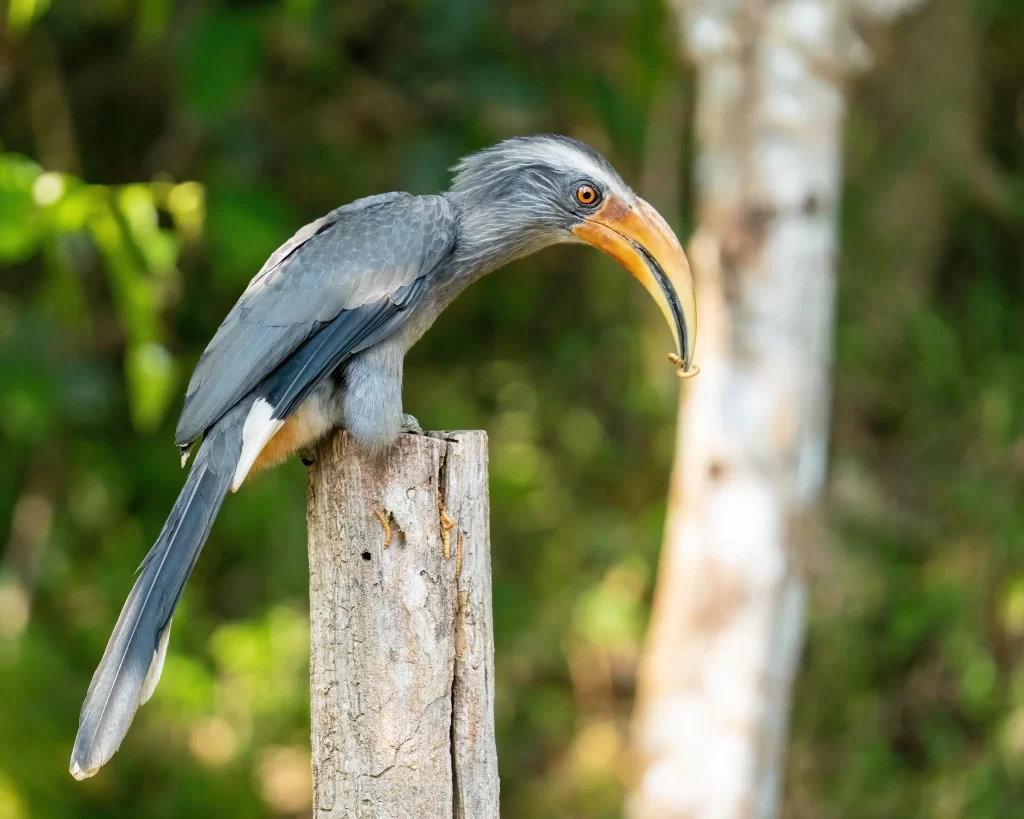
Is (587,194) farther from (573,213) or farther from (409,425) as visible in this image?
A: (409,425)

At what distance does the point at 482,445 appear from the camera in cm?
259

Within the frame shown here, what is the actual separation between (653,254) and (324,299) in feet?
2.51

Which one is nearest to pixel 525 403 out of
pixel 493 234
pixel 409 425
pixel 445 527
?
pixel 493 234

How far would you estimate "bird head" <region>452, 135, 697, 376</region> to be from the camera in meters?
2.83

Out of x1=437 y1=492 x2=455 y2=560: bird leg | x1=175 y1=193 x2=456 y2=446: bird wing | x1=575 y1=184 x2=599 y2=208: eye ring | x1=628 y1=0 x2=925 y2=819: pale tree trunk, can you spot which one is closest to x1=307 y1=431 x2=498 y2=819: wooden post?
x1=437 y1=492 x2=455 y2=560: bird leg

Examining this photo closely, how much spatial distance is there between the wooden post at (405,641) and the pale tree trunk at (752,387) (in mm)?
1732

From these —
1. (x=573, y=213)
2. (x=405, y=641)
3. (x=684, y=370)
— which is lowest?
(x=405, y=641)

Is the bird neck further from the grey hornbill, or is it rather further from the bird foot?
the bird foot

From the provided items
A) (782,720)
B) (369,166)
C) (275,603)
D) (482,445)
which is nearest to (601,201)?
(482,445)

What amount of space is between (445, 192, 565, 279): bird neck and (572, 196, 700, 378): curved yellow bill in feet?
0.38

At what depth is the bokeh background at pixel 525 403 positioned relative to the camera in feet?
16.6

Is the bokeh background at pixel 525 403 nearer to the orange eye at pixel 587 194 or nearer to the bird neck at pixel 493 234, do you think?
the bird neck at pixel 493 234

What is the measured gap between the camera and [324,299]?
2.78 meters

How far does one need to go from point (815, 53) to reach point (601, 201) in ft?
5.11
